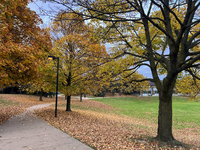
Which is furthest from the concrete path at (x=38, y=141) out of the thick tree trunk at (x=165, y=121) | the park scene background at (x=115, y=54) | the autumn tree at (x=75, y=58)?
the autumn tree at (x=75, y=58)

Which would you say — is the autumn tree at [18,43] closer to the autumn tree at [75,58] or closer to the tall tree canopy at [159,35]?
the autumn tree at [75,58]

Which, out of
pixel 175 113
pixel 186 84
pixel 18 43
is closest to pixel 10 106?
pixel 18 43

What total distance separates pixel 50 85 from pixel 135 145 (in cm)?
808

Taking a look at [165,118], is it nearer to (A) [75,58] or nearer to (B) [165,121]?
(B) [165,121]

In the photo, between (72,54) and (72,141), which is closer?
(72,141)

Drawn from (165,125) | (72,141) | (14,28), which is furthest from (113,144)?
(14,28)

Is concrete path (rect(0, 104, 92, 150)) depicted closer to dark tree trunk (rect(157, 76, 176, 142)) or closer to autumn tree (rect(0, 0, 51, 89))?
autumn tree (rect(0, 0, 51, 89))

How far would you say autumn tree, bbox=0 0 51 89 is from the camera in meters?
6.20

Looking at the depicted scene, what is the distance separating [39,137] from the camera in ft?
18.3

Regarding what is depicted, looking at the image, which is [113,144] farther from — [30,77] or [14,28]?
[14,28]

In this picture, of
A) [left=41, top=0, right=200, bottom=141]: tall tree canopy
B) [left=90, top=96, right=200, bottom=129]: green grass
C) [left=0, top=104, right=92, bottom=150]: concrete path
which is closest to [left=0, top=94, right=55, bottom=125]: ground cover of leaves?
[left=0, top=104, right=92, bottom=150]: concrete path

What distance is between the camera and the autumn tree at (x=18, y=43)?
6203 millimetres

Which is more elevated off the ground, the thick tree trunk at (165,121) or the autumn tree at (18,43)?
the autumn tree at (18,43)

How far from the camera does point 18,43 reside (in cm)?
746
